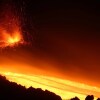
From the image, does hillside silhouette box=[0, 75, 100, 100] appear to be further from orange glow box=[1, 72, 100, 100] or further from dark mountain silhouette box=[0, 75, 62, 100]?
orange glow box=[1, 72, 100, 100]

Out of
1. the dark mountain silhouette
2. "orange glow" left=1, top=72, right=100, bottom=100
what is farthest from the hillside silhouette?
"orange glow" left=1, top=72, right=100, bottom=100

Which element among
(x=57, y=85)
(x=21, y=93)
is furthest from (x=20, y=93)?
(x=57, y=85)

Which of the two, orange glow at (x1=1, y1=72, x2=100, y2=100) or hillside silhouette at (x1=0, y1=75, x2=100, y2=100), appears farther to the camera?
orange glow at (x1=1, y1=72, x2=100, y2=100)

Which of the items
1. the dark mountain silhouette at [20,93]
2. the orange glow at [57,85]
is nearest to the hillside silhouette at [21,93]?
the dark mountain silhouette at [20,93]

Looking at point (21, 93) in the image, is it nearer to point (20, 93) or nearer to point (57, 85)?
point (20, 93)

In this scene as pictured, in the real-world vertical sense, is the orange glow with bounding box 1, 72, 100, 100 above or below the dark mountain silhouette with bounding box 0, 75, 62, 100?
above
